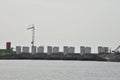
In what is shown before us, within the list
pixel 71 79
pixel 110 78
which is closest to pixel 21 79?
pixel 71 79

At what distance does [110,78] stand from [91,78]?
11.1ft

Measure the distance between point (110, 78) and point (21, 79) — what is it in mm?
16108

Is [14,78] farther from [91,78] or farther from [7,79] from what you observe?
[91,78]

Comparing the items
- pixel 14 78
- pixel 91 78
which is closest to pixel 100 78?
pixel 91 78

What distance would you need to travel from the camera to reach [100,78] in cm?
10219

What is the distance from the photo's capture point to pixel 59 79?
97688 millimetres

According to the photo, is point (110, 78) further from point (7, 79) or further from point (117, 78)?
point (7, 79)

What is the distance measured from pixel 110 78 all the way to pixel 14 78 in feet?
54.9

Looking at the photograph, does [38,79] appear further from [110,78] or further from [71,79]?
[110,78]

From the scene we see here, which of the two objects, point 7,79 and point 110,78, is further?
point 110,78

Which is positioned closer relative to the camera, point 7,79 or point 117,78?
point 7,79

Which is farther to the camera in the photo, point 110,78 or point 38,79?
point 110,78

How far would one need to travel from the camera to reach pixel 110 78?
103 meters

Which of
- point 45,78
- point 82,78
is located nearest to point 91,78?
point 82,78
